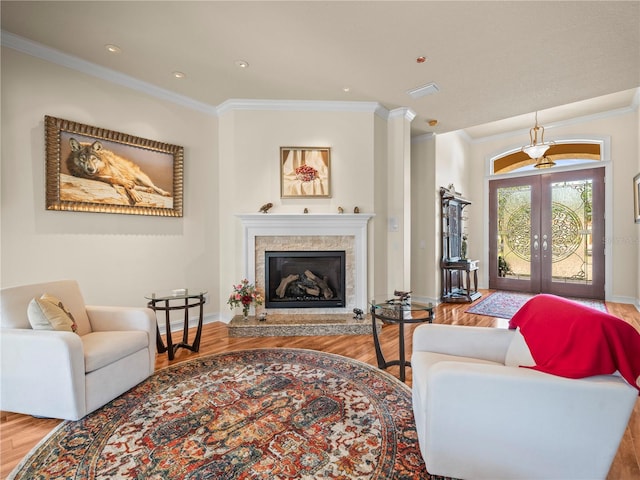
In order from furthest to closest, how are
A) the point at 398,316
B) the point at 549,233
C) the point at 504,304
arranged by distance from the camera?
1. the point at 549,233
2. the point at 504,304
3. the point at 398,316

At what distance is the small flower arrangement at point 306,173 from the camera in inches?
158

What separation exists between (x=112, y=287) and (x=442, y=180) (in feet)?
17.8

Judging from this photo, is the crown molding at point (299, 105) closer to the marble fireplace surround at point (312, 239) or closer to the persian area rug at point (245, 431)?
the marble fireplace surround at point (312, 239)

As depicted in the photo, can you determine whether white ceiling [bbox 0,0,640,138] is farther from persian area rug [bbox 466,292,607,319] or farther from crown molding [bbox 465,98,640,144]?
persian area rug [bbox 466,292,607,319]

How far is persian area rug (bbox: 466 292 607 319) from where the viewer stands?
4.80 meters

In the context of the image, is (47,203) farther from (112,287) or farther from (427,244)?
(427,244)

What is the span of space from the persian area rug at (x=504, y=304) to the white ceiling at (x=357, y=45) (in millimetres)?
3073

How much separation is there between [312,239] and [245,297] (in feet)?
3.75

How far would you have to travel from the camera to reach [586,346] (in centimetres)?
133

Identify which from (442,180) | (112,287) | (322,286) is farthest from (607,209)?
(112,287)

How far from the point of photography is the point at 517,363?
171cm

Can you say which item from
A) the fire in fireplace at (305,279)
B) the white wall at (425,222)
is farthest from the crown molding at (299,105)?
the fire in fireplace at (305,279)

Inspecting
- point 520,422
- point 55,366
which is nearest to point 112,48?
point 55,366

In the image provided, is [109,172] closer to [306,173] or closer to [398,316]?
[306,173]
